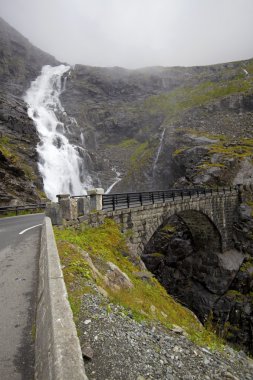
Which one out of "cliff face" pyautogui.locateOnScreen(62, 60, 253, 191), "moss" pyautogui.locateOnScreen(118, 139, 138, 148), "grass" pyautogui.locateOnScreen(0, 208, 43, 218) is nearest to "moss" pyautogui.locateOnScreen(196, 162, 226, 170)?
"cliff face" pyautogui.locateOnScreen(62, 60, 253, 191)

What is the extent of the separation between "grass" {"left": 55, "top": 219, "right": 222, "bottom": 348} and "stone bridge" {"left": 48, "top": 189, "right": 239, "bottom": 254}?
0.99 meters

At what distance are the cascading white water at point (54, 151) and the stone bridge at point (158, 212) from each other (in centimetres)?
2052

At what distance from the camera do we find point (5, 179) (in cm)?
2780

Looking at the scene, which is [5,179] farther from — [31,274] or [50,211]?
[31,274]

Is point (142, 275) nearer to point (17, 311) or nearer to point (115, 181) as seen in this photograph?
point (17, 311)

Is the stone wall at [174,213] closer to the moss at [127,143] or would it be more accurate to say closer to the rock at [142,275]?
the rock at [142,275]

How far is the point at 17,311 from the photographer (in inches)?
181

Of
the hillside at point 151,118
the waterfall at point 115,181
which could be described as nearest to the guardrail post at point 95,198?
the hillside at point 151,118

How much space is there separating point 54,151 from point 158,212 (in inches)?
1347

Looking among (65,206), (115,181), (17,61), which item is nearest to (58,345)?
(65,206)

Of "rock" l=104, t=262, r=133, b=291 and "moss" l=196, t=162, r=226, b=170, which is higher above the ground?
"moss" l=196, t=162, r=226, b=170

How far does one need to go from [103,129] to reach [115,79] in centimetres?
3090

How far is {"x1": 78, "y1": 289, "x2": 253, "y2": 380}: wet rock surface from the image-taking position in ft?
11.7

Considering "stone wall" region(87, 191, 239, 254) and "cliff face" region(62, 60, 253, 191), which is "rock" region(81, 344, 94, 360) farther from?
"cliff face" region(62, 60, 253, 191)
